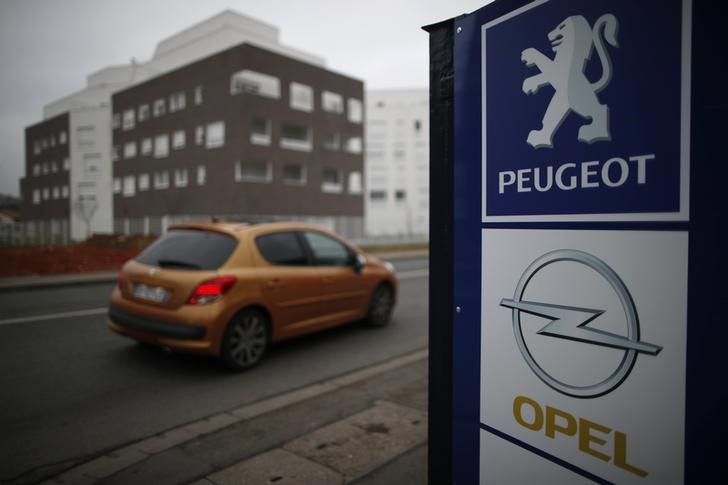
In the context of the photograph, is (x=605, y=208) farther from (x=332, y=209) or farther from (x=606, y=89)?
(x=332, y=209)

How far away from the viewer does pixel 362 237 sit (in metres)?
40.5

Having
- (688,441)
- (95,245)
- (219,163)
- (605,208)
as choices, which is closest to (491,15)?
(605,208)

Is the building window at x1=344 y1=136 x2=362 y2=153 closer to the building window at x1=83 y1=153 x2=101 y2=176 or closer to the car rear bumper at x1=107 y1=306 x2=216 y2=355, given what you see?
the building window at x1=83 y1=153 x2=101 y2=176

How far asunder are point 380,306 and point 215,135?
102 ft

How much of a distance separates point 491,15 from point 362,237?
38803mm

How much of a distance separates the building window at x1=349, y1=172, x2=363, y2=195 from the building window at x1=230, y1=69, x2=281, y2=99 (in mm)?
9039

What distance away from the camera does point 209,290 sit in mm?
4887

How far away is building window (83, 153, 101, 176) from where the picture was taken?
1960 inches

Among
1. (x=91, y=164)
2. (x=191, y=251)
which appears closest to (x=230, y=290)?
(x=191, y=251)

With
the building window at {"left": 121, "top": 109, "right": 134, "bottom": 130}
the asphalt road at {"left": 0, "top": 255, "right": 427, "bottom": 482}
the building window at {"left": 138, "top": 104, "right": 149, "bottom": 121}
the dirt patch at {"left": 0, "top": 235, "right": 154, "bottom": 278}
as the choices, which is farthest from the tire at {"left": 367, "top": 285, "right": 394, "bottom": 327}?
the building window at {"left": 121, "top": 109, "right": 134, "bottom": 130}

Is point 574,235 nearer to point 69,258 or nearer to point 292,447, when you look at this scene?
point 292,447

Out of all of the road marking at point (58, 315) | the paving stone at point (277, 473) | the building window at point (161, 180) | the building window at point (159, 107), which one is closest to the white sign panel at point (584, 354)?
the paving stone at point (277, 473)

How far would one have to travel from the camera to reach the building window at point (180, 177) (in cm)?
3728

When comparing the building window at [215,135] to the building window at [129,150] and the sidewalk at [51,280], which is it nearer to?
the building window at [129,150]
